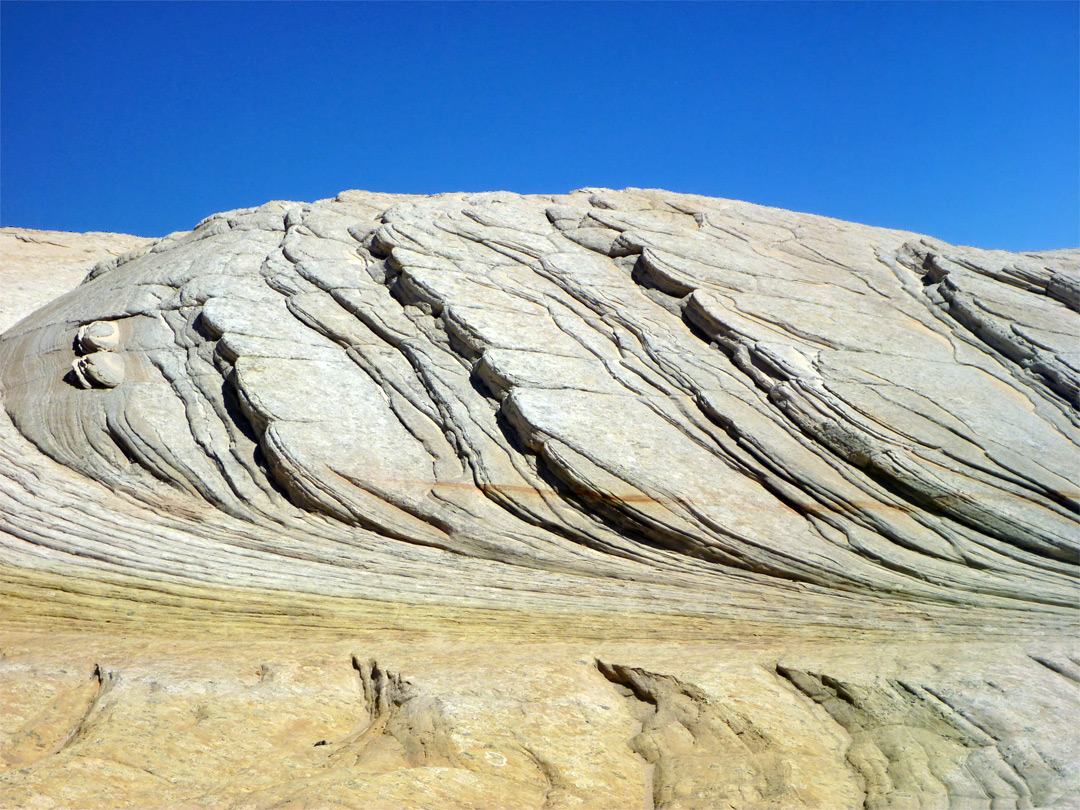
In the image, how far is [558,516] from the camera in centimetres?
1237

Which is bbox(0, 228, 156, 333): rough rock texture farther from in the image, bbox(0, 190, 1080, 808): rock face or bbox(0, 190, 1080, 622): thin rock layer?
bbox(0, 190, 1080, 808): rock face

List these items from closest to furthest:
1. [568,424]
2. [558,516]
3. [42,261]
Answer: [558,516], [568,424], [42,261]

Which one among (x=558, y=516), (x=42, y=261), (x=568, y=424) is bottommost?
(x=558, y=516)

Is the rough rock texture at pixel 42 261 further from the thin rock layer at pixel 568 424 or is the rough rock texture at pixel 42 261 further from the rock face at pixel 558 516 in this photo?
the rock face at pixel 558 516

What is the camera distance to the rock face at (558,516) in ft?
23.4

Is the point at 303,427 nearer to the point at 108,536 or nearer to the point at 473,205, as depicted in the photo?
the point at 108,536

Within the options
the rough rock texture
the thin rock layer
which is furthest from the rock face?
the rough rock texture

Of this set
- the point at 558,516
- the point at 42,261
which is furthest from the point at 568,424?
the point at 42,261

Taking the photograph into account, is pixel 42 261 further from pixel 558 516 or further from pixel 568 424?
pixel 558 516

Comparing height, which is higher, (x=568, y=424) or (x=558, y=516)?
(x=568, y=424)

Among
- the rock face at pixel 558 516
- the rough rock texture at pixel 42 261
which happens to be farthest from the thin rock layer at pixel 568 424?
the rough rock texture at pixel 42 261

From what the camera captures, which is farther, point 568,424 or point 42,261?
point 42,261

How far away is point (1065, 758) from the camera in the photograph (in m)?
7.09

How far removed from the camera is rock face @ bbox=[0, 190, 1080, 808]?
23.4 feet
